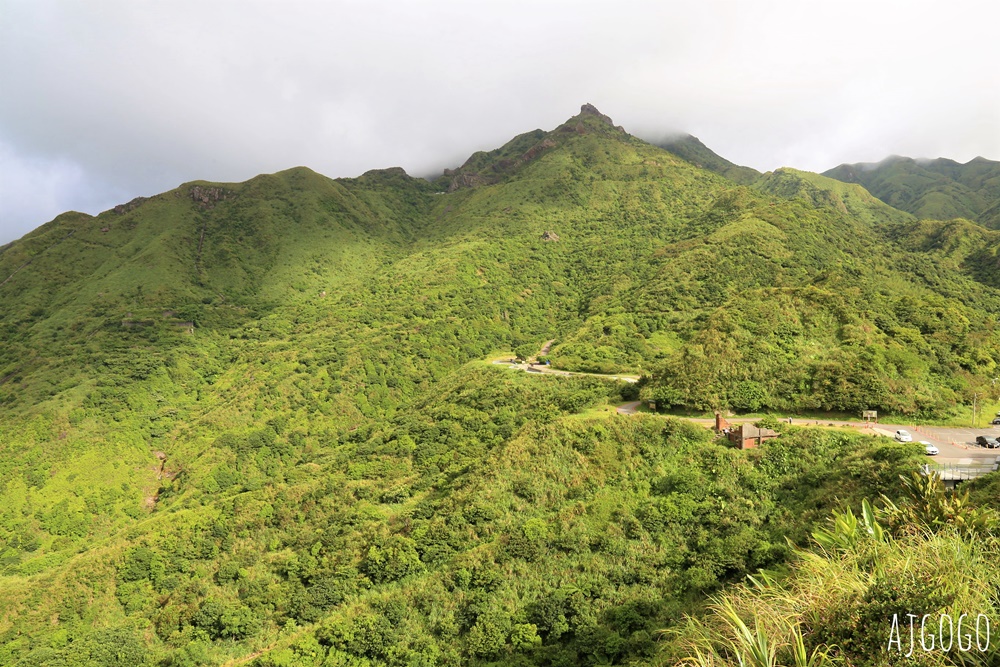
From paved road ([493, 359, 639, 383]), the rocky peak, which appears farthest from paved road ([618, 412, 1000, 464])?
the rocky peak

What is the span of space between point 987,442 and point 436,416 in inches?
1872

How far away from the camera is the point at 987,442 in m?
30.1

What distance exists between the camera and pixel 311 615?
33406mm

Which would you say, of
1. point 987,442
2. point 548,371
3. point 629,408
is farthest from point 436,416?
point 987,442

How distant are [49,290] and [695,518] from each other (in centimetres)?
13946

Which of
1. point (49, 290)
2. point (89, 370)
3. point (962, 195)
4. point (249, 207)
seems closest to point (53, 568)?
point (89, 370)

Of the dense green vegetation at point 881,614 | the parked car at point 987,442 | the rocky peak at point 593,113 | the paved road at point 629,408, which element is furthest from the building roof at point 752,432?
the rocky peak at point 593,113

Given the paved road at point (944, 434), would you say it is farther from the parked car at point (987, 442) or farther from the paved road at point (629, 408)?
the paved road at point (629, 408)

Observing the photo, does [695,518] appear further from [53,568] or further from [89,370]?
[89,370]

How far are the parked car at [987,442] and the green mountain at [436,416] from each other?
4929mm

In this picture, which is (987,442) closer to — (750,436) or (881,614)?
(750,436)

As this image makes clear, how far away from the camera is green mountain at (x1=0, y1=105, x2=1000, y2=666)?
96.1ft

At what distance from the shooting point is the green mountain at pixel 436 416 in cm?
2928

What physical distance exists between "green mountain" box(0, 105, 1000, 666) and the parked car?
4.93 metres
